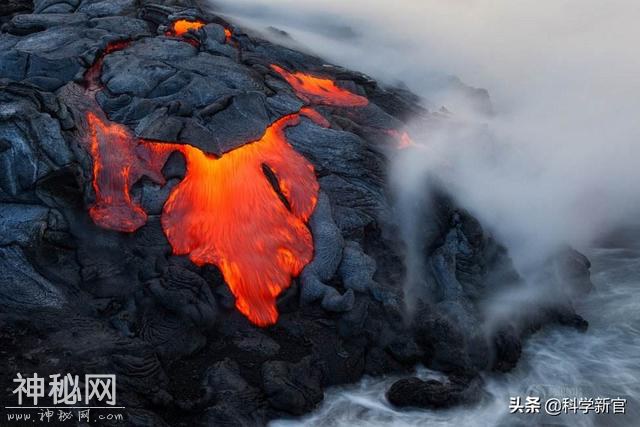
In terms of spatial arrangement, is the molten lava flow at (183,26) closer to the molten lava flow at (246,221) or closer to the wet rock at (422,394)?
the molten lava flow at (246,221)

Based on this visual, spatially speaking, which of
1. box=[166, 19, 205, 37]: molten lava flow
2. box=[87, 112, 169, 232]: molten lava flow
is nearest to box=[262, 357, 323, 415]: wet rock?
box=[87, 112, 169, 232]: molten lava flow

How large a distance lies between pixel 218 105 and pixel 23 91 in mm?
4446

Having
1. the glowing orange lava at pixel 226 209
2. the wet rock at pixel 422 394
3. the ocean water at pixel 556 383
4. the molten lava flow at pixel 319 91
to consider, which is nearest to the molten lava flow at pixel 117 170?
the glowing orange lava at pixel 226 209

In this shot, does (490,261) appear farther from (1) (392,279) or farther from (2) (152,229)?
(2) (152,229)

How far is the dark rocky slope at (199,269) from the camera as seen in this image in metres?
11.7

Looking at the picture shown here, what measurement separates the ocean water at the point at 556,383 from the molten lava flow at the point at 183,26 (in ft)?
38.0

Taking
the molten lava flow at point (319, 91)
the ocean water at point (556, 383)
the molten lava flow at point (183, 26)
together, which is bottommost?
the ocean water at point (556, 383)

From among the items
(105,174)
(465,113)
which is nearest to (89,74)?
(105,174)

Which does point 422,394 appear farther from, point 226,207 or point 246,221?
point 226,207

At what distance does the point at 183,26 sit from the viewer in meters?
18.2

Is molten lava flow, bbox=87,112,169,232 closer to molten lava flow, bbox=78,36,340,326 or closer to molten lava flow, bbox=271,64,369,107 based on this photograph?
molten lava flow, bbox=78,36,340,326

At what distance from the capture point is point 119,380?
429 inches

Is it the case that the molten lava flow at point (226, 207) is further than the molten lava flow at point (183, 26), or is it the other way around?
the molten lava flow at point (183, 26)

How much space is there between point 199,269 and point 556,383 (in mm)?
8911
